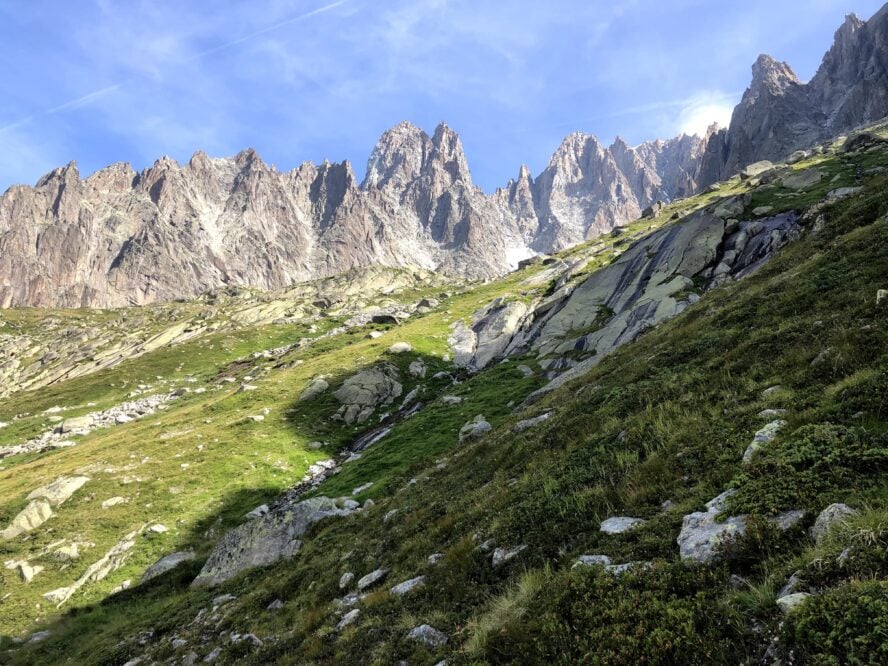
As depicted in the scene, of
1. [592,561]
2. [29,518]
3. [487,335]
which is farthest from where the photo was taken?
[487,335]

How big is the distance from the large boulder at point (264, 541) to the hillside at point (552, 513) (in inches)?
5.6

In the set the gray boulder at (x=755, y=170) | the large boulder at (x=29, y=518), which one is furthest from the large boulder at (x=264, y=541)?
the gray boulder at (x=755, y=170)

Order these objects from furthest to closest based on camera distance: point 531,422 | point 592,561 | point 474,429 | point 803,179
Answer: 1. point 803,179
2. point 474,429
3. point 531,422
4. point 592,561

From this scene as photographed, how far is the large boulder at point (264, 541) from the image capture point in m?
22.9

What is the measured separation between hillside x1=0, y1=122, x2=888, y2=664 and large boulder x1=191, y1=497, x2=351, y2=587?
0.47ft

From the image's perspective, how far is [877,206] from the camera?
24812 mm

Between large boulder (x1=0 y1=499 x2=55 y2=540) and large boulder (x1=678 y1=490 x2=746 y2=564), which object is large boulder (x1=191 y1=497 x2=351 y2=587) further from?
large boulder (x1=0 y1=499 x2=55 y2=540)

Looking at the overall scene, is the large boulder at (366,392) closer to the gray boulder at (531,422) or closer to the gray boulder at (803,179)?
the gray boulder at (531,422)

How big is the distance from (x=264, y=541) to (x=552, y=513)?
19.7 m

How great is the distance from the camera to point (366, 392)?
59.6m

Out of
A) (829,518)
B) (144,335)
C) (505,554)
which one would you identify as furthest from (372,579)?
(144,335)

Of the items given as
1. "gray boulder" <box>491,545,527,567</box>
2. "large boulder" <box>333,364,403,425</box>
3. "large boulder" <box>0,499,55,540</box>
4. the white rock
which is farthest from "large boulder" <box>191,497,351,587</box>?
"large boulder" <box>333,364,403,425</box>

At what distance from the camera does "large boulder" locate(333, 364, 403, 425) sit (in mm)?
56406

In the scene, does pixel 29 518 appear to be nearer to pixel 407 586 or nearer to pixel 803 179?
pixel 407 586
